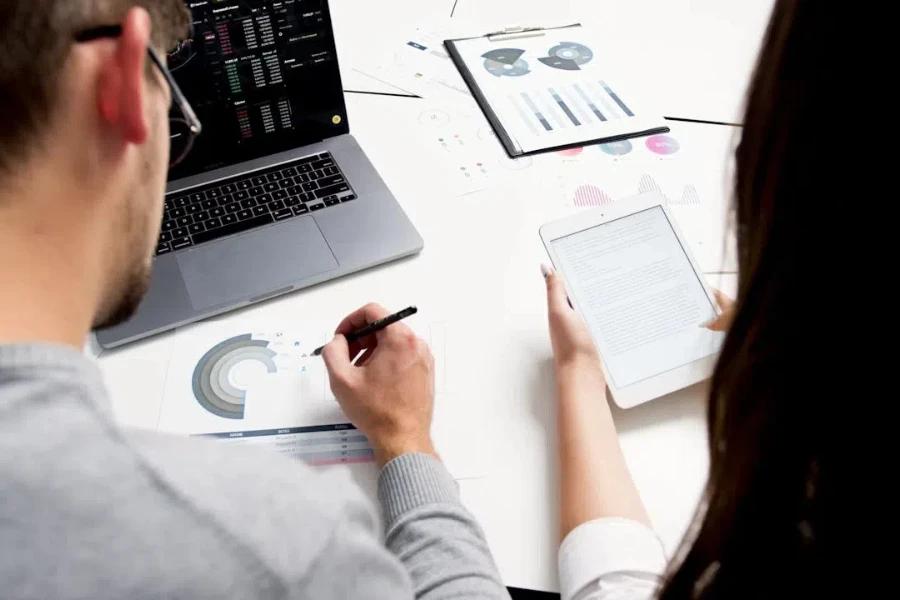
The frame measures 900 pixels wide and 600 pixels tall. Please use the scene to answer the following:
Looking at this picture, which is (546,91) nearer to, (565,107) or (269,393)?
(565,107)

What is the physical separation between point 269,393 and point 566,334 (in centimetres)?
32

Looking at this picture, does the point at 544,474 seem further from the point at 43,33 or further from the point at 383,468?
the point at 43,33

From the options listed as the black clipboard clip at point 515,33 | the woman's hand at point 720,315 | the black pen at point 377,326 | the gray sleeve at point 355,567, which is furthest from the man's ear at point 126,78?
the black clipboard clip at point 515,33

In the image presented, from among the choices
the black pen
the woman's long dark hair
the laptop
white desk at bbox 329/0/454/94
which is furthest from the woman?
white desk at bbox 329/0/454/94

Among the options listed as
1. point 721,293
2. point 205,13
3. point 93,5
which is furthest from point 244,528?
point 205,13

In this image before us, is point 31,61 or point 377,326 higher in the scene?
point 31,61

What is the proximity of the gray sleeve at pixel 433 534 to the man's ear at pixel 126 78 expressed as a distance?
40 centimetres

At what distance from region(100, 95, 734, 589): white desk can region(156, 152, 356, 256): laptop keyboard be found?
10 centimetres

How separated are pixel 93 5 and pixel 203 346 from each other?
47 centimetres

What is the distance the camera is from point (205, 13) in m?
0.94

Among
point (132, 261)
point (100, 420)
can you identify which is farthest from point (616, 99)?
point (100, 420)

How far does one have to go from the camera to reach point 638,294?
84 cm

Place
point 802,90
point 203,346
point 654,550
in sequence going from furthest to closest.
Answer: point 203,346 < point 654,550 < point 802,90

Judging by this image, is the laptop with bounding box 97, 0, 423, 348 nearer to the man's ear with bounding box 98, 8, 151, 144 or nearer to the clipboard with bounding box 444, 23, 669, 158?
the clipboard with bounding box 444, 23, 669, 158
